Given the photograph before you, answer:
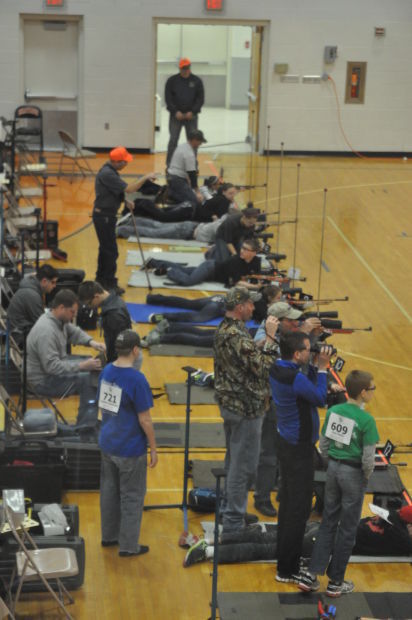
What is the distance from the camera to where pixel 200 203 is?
1441 centimetres

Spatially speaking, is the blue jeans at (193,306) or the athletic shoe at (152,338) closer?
the athletic shoe at (152,338)

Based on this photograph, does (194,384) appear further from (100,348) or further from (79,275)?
(79,275)

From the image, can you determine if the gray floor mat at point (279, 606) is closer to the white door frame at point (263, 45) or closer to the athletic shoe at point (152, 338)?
the athletic shoe at point (152, 338)

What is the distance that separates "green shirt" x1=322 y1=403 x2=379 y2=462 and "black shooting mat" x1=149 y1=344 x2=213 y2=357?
4132mm

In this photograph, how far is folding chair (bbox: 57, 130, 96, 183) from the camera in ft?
55.8

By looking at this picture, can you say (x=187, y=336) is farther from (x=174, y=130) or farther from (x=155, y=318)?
(x=174, y=130)

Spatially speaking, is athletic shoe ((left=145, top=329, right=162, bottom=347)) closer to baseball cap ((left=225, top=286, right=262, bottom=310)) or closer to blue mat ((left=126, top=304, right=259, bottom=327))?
blue mat ((left=126, top=304, right=259, bottom=327))

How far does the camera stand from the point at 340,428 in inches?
234

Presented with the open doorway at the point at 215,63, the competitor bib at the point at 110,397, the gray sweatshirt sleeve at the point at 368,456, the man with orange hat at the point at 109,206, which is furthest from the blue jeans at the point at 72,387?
the open doorway at the point at 215,63

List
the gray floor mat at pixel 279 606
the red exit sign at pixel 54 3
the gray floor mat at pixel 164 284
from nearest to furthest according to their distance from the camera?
the gray floor mat at pixel 279 606, the gray floor mat at pixel 164 284, the red exit sign at pixel 54 3

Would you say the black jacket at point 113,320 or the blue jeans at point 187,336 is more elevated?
the black jacket at point 113,320

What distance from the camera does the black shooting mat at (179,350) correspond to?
10062 mm

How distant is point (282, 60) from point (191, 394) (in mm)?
11661

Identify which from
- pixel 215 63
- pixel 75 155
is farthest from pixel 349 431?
pixel 215 63
